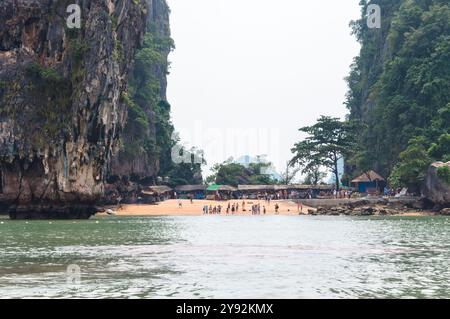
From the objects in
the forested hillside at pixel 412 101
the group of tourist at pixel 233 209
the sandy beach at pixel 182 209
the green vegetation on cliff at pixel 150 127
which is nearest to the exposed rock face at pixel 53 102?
the green vegetation on cliff at pixel 150 127

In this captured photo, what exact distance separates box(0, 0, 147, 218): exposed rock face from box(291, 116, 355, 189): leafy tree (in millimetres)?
31516

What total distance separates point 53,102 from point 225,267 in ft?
115

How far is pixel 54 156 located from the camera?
48375mm

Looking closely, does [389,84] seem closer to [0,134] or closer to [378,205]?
[378,205]

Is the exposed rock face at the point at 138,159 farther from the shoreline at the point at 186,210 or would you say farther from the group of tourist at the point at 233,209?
the group of tourist at the point at 233,209

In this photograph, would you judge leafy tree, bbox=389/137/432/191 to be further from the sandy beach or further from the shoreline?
the sandy beach

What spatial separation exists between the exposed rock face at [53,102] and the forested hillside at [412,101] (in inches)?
1211

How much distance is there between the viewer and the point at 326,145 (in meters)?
75.1

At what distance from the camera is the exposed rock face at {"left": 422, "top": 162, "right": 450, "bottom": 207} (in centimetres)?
5481

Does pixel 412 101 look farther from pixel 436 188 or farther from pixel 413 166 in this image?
pixel 436 188

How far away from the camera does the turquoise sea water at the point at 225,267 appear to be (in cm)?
1379

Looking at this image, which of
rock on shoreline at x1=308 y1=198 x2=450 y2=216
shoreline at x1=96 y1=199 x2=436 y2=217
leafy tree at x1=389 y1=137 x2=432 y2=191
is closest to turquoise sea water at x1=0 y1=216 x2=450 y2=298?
leafy tree at x1=389 y1=137 x2=432 y2=191

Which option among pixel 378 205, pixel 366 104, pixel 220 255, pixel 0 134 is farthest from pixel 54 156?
pixel 366 104

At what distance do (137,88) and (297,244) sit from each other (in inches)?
2318
